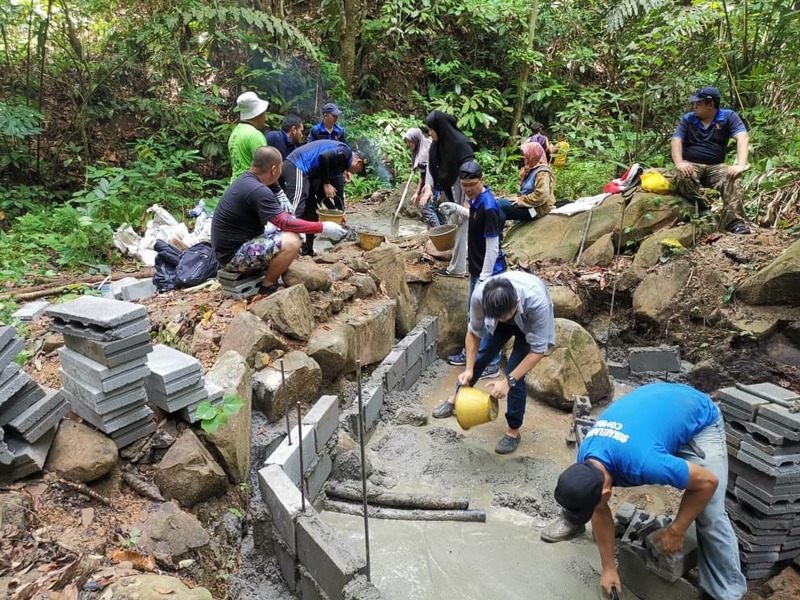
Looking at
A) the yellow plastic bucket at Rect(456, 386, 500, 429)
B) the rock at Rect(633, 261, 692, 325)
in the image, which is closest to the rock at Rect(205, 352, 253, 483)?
the yellow plastic bucket at Rect(456, 386, 500, 429)

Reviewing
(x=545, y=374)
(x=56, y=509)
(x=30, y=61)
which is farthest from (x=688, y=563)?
(x=30, y=61)

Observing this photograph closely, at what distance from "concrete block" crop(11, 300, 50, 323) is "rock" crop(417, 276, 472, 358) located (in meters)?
3.64

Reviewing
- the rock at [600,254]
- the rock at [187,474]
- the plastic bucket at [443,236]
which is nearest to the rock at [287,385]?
the rock at [187,474]

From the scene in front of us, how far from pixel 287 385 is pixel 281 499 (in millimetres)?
960

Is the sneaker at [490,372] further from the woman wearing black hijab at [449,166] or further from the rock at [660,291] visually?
the rock at [660,291]

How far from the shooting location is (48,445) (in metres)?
2.73

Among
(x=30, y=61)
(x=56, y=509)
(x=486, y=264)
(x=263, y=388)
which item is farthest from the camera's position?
A: (x=30, y=61)

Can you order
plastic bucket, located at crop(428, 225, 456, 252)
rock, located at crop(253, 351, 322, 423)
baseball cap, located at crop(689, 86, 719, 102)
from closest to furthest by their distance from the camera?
rock, located at crop(253, 351, 322, 423) < plastic bucket, located at crop(428, 225, 456, 252) < baseball cap, located at crop(689, 86, 719, 102)

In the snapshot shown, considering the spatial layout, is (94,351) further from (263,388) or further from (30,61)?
(30,61)

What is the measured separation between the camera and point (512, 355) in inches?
164

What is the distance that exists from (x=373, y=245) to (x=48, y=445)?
3.75 meters

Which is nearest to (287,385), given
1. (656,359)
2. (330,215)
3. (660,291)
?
(330,215)

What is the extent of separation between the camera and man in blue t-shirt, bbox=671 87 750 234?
606 cm

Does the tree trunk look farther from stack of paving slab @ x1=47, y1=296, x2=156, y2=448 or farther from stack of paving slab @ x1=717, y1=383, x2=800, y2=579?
stack of paving slab @ x1=47, y1=296, x2=156, y2=448
